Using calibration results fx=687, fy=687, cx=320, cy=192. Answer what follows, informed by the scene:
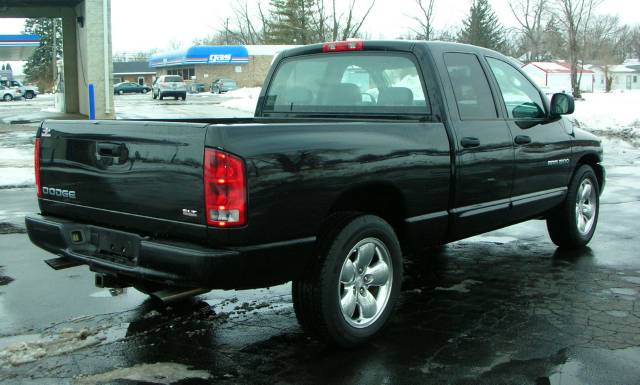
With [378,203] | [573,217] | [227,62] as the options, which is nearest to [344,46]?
[378,203]

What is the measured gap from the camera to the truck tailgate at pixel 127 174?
3.64m

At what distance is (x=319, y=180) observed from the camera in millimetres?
3920

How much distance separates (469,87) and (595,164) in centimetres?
251

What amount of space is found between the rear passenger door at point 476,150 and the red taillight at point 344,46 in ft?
2.26

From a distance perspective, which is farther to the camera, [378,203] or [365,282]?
[378,203]

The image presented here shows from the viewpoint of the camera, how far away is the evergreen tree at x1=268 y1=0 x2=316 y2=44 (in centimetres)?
5744

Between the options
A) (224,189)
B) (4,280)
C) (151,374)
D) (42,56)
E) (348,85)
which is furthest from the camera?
(42,56)

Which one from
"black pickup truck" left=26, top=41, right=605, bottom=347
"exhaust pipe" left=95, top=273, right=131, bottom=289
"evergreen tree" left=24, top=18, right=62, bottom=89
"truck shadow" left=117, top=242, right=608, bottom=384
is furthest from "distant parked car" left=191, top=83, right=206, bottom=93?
"exhaust pipe" left=95, top=273, right=131, bottom=289

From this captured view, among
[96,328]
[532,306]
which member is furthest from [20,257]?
[532,306]

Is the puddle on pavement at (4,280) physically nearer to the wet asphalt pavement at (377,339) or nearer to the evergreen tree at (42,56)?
the wet asphalt pavement at (377,339)

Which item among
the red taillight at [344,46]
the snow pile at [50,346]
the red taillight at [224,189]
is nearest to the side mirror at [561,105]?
the red taillight at [344,46]

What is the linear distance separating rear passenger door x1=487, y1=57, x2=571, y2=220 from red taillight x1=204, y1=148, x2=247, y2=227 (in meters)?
2.83

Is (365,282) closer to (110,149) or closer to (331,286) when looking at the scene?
(331,286)

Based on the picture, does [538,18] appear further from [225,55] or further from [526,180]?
[526,180]
